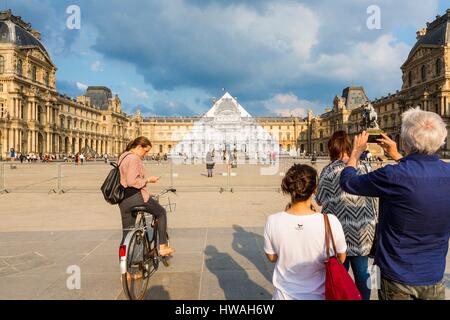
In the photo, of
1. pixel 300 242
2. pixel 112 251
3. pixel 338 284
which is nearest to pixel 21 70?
pixel 112 251

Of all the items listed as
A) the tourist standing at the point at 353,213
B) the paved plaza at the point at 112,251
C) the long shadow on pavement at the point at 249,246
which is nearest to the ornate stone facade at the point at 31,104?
the paved plaza at the point at 112,251

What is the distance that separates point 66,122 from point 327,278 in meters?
86.2

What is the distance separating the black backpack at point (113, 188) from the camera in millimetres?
4398

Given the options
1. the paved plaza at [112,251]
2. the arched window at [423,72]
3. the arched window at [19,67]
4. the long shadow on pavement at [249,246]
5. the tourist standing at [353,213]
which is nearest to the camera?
the tourist standing at [353,213]

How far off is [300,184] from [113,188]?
278cm

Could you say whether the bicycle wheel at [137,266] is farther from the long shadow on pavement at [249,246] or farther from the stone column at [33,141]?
the stone column at [33,141]

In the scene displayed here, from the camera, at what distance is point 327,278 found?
2.21m

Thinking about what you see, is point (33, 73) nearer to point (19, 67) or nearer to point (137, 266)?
point (19, 67)

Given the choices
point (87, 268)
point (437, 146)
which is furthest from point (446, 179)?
point (87, 268)

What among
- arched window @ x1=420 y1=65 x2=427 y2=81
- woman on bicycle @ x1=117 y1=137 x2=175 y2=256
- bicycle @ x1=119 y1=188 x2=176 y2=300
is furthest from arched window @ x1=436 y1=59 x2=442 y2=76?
bicycle @ x1=119 y1=188 x2=176 y2=300

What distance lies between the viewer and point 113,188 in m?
4.41

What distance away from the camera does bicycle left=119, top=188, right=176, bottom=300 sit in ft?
12.0

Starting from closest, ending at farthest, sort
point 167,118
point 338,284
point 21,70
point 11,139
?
point 338,284 < point 11,139 < point 21,70 < point 167,118

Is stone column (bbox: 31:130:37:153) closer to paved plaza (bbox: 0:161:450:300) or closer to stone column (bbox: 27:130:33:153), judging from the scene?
stone column (bbox: 27:130:33:153)
